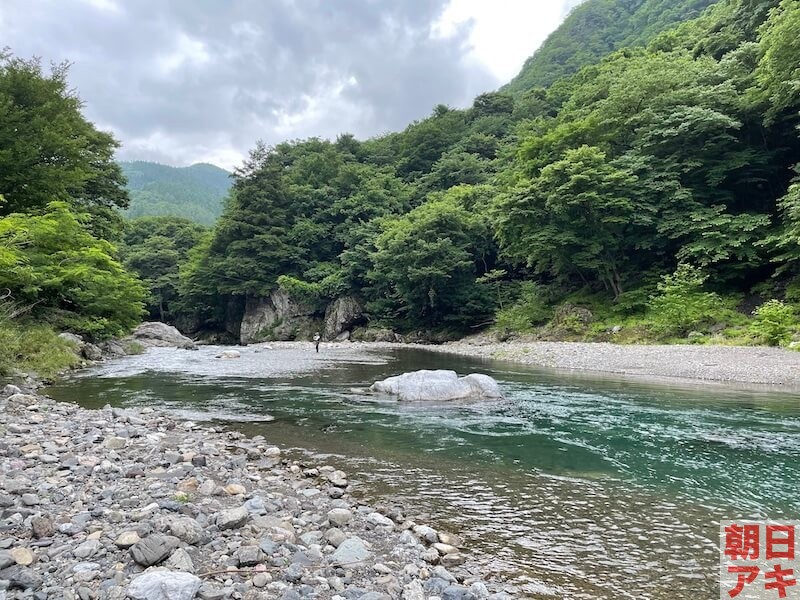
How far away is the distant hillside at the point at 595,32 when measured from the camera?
8519cm

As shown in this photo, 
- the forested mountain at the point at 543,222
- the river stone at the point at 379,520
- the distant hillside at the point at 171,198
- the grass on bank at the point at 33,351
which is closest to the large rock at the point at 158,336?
the forested mountain at the point at 543,222

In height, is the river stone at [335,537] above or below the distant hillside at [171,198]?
below

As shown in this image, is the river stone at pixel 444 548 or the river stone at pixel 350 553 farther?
the river stone at pixel 444 548

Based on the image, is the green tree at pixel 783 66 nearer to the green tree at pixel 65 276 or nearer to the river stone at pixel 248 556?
the river stone at pixel 248 556

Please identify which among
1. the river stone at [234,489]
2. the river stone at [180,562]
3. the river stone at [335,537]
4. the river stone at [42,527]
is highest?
the river stone at [42,527]

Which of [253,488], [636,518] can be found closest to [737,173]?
[636,518]

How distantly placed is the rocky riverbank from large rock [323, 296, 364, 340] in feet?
129

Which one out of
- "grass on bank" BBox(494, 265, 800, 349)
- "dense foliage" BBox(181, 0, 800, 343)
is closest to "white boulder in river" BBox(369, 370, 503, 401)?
"grass on bank" BBox(494, 265, 800, 349)

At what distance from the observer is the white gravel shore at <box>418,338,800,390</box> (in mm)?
14140

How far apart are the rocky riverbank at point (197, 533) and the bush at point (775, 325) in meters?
18.6

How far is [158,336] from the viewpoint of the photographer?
37.0 meters

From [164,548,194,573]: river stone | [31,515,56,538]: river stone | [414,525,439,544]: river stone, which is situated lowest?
[414,525,439,544]: river stone

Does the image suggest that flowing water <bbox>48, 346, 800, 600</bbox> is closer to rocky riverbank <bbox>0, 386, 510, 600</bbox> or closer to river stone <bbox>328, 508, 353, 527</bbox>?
rocky riverbank <bbox>0, 386, 510, 600</bbox>

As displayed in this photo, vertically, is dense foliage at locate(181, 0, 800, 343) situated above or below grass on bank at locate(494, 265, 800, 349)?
above
